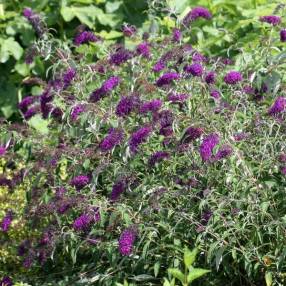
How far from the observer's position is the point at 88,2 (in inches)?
272

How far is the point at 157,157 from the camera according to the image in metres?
3.58

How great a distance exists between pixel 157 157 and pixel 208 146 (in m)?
0.44

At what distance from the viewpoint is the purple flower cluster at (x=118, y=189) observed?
11.7 ft

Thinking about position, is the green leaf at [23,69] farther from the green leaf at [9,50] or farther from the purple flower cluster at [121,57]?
the purple flower cluster at [121,57]

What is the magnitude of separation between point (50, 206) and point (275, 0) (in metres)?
3.13

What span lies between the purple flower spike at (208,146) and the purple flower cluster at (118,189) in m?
0.50

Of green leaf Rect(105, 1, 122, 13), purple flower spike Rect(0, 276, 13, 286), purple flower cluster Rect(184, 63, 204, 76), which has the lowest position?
green leaf Rect(105, 1, 122, 13)

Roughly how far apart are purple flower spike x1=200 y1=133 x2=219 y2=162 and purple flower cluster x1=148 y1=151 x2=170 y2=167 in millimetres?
355

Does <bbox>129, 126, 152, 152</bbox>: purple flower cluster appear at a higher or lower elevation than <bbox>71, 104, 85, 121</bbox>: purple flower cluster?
higher

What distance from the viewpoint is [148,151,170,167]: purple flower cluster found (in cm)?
357

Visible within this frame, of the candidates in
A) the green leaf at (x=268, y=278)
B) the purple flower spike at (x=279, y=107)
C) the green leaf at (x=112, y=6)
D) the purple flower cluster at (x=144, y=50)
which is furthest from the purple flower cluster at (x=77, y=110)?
the green leaf at (x=112, y=6)

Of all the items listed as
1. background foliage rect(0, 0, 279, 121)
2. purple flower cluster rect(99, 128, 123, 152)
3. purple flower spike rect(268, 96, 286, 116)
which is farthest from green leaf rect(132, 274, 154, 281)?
background foliage rect(0, 0, 279, 121)

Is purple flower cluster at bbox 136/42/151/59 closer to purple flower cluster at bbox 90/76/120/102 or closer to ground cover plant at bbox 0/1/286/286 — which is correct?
ground cover plant at bbox 0/1/286/286

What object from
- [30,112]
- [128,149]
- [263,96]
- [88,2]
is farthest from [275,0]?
[128,149]
